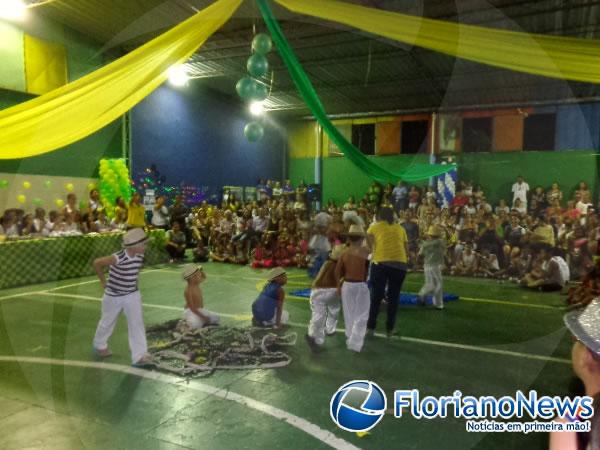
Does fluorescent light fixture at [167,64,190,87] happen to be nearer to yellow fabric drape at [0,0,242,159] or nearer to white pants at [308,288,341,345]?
yellow fabric drape at [0,0,242,159]

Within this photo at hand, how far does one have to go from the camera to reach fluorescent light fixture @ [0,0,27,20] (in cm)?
996

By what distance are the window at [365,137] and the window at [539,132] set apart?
269 inches

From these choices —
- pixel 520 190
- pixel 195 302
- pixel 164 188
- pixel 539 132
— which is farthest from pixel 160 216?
pixel 539 132

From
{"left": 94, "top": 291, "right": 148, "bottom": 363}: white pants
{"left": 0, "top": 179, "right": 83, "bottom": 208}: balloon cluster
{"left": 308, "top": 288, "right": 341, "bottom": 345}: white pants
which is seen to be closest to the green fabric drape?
{"left": 308, "top": 288, "right": 341, "bottom": 345}: white pants

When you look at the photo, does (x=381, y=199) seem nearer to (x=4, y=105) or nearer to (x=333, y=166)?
(x=333, y=166)

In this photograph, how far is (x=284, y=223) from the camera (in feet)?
42.0

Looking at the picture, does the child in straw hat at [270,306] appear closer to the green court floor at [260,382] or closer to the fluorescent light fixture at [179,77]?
the green court floor at [260,382]

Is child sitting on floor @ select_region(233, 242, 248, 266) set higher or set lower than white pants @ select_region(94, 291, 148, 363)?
lower

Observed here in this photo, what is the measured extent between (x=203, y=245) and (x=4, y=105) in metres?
6.61

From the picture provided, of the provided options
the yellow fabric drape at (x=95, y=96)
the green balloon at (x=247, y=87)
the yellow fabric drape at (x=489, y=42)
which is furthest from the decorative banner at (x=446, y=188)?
the yellow fabric drape at (x=95, y=96)

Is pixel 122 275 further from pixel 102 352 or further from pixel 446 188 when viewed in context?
pixel 446 188

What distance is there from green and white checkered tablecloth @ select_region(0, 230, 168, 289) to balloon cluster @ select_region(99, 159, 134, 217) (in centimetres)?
230

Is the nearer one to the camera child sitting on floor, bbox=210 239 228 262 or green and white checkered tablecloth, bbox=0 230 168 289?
green and white checkered tablecloth, bbox=0 230 168 289

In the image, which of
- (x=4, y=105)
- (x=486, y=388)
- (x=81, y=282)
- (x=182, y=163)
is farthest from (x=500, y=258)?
(x=4, y=105)
